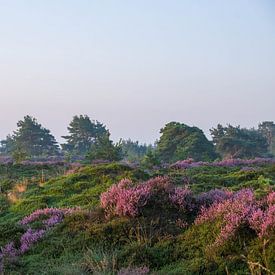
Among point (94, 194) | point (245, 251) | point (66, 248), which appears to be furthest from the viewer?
point (94, 194)

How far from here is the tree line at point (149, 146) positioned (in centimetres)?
3108

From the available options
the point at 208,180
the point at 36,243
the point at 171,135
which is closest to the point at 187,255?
the point at 36,243

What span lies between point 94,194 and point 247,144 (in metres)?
36.5

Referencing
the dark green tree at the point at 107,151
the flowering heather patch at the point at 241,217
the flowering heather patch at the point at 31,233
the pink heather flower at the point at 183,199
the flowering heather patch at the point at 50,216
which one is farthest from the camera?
the dark green tree at the point at 107,151

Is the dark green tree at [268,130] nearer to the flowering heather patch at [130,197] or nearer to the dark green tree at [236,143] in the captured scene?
the dark green tree at [236,143]

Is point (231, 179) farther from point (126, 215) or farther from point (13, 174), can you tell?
point (13, 174)

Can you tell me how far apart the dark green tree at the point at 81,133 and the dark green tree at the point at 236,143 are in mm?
15651

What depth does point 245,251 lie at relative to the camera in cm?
675

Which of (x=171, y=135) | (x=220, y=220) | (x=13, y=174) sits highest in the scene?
(x=171, y=135)

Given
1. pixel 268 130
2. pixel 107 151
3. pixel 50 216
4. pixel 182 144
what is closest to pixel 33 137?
pixel 182 144

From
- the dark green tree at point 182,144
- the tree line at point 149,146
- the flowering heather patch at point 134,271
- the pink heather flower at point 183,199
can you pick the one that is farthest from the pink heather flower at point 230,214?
the dark green tree at point 182,144

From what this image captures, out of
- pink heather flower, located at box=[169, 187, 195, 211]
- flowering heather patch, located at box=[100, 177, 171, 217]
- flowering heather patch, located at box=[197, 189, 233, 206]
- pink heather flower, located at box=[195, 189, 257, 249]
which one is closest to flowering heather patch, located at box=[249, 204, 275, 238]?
pink heather flower, located at box=[195, 189, 257, 249]

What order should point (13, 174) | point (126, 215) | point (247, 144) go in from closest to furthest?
point (126, 215) < point (13, 174) < point (247, 144)

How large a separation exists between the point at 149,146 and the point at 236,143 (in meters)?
9.53
